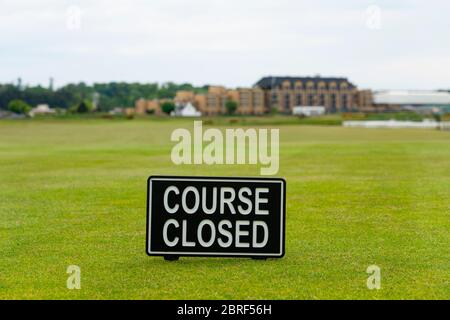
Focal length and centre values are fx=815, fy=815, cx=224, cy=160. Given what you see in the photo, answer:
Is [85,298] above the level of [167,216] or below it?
below

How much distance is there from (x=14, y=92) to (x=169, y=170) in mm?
116131

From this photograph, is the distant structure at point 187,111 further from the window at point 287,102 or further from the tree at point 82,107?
the window at point 287,102

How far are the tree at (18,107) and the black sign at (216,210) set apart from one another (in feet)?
397

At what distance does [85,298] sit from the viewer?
892 centimetres

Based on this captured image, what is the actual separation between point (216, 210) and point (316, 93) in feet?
422

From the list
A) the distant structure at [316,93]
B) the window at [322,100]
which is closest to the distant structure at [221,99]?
the distant structure at [316,93]

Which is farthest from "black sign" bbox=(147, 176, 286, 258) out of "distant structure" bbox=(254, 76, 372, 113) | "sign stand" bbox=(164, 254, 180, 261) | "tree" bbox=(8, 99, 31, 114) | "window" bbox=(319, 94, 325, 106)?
"window" bbox=(319, 94, 325, 106)

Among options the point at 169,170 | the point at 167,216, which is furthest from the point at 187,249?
the point at 169,170

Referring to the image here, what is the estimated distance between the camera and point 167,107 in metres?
123

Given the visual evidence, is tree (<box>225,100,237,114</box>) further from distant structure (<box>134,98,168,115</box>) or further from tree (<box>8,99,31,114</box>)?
tree (<box>8,99,31,114</box>)

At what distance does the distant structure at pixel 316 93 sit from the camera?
134875mm

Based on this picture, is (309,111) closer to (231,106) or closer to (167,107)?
(231,106)

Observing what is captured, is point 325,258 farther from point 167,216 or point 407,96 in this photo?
point 407,96

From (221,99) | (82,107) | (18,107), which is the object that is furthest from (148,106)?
(18,107)
